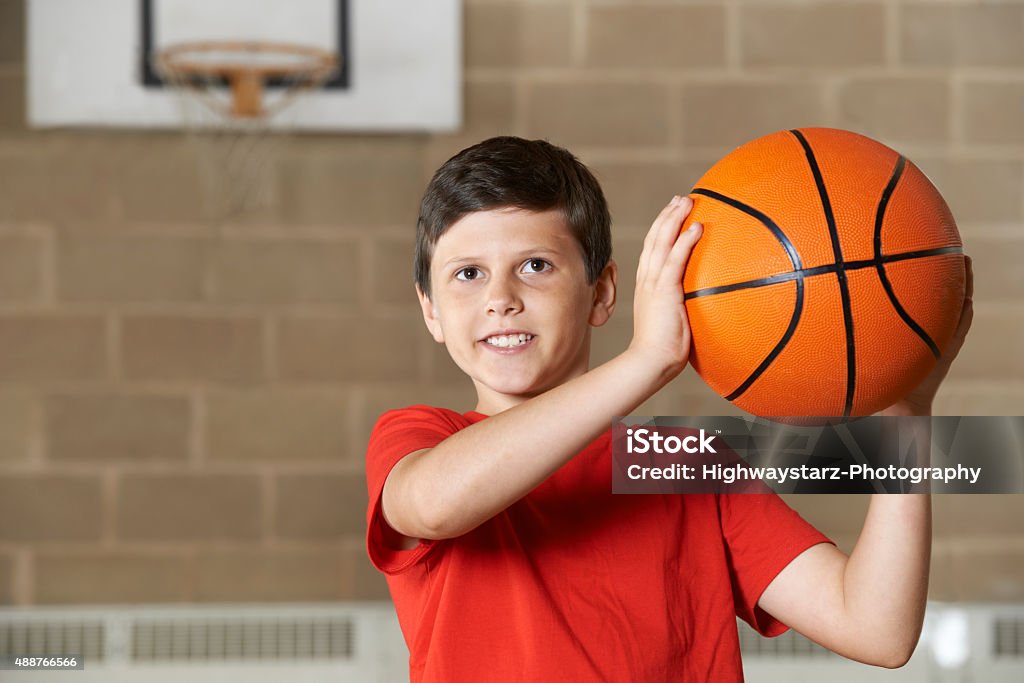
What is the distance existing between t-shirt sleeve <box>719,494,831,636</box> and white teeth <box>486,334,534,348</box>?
0.28 meters

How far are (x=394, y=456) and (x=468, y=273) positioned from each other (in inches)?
8.0

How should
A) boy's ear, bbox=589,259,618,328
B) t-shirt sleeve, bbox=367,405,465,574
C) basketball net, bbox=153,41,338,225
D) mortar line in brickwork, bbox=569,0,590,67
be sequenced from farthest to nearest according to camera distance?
mortar line in brickwork, bbox=569,0,590,67
basketball net, bbox=153,41,338,225
boy's ear, bbox=589,259,618,328
t-shirt sleeve, bbox=367,405,465,574

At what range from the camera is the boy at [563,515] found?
2.79ft

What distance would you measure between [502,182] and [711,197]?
226 millimetres

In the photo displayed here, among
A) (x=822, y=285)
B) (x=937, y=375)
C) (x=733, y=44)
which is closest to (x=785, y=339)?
(x=822, y=285)

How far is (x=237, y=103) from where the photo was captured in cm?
244

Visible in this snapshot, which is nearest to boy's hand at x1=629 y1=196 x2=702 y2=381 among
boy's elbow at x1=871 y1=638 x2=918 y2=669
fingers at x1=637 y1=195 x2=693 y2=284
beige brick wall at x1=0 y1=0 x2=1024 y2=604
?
fingers at x1=637 y1=195 x2=693 y2=284

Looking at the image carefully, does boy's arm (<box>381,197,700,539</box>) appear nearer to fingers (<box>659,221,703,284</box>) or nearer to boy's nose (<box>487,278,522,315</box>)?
fingers (<box>659,221,703,284</box>)

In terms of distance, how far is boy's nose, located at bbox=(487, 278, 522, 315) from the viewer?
3.14 ft

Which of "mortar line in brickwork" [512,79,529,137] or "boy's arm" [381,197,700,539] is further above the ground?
"mortar line in brickwork" [512,79,529,137]

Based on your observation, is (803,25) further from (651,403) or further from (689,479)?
(689,479)

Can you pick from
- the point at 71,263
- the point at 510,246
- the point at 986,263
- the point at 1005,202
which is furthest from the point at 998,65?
the point at 71,263

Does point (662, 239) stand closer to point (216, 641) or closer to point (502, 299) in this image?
point (502, 299)

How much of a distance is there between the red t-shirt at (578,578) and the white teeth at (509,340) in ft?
0.33
